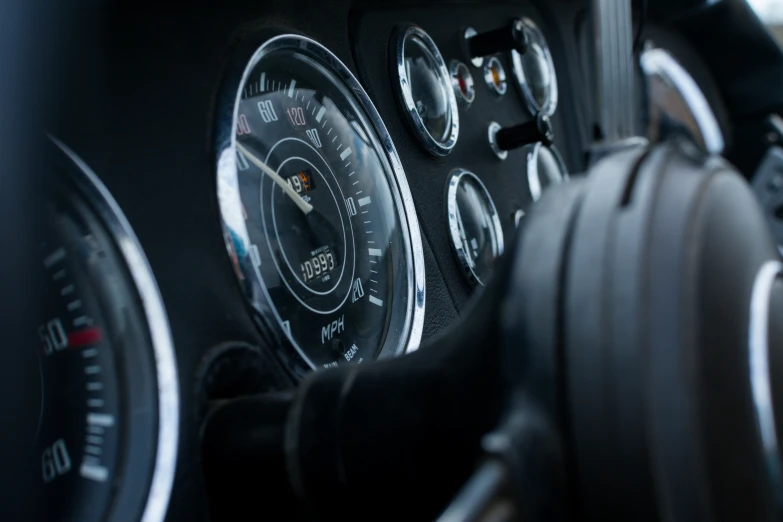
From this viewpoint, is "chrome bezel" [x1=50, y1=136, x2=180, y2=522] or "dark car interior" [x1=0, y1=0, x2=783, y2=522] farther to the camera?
"chrome bezel" [x1=50, y1=136, x2=180, y2=522]

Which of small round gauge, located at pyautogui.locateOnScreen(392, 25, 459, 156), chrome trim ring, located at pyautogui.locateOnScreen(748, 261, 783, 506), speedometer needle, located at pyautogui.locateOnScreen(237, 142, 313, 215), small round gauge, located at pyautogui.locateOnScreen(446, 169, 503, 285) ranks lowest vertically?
chrome trim ring, located at pyautogui.locateOnScreen(748, 261, 783, 506)

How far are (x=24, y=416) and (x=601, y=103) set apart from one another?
21.0 inches

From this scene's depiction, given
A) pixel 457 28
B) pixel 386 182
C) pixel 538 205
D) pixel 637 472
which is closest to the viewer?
pixel 637 472

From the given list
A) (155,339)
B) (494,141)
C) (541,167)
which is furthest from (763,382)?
(541,167)

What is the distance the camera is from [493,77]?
1973mm

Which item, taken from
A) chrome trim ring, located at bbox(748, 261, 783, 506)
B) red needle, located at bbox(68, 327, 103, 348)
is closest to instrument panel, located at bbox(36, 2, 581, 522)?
red needle, located at bbox(68, 327, 103, 348)

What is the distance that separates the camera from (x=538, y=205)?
631mm

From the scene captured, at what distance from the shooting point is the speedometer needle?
103cm

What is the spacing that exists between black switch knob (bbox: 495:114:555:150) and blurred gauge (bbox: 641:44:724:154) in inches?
38.5

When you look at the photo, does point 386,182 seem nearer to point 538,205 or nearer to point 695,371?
point 538,205

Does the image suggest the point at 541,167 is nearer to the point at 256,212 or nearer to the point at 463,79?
the point at 463,79

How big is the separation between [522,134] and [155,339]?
1.21 m

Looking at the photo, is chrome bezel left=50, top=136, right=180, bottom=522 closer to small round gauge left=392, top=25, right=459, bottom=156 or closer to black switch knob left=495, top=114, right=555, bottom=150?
small round gauge left=392, top=25, right=459, bottom=156

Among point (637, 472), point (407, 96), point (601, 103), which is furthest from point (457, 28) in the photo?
point (637, 472)
